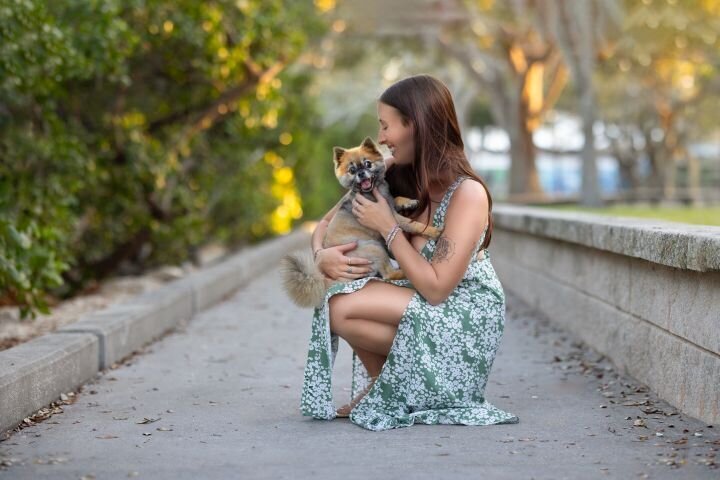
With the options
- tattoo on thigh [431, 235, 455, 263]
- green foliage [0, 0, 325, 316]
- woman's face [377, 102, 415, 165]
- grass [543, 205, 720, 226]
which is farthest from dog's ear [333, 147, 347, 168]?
grass [543, 205, 720, 226]

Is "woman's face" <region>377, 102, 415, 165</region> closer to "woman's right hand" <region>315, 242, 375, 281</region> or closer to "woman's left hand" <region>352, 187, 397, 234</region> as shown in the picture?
"woman's left hand" <region>352, 187, 397, 234</region>

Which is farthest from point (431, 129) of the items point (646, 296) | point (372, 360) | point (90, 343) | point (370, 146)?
point (90, 343)

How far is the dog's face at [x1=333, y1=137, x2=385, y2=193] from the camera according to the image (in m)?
5.66

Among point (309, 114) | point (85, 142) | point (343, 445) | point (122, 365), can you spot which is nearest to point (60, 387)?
point (122, 365)

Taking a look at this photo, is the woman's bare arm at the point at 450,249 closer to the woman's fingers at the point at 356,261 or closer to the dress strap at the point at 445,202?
the dress strap at the point at 445,202

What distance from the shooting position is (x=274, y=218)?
22.8m

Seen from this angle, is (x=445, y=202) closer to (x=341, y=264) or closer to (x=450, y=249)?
(x=450, y=249)

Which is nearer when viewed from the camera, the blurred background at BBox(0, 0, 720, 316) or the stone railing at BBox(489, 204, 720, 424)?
the stone railing at BBox(489, 204, 720, 424)

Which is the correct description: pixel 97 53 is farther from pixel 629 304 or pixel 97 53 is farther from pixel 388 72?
pixel 388 72

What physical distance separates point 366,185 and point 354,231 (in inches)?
11.6

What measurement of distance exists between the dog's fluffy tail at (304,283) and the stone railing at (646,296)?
6.17 ft

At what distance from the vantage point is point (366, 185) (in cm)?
566

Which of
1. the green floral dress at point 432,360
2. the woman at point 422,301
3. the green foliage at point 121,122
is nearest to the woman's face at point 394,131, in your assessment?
the woman at point 422,301

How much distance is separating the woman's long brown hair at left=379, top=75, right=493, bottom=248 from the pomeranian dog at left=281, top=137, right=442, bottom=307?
0.18 m
